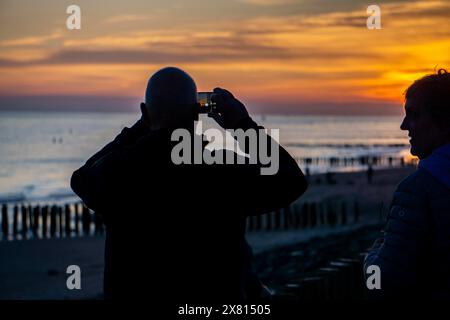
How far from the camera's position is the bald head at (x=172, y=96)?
9.41 ft

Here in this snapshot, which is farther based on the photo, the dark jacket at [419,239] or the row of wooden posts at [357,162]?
the row of wooden posts at [357,162]

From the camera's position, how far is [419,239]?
104 inches

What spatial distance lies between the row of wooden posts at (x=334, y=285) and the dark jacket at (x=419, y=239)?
3829 millimetres

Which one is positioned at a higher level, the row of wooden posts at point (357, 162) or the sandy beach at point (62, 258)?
the sandy beach at point (62, 258)

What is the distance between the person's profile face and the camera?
2807 mm

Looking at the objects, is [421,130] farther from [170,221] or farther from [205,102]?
[170,221]

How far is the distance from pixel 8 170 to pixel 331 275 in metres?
56.8

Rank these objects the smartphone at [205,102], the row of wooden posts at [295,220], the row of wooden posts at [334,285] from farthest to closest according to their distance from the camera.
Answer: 1. the row of wooden posts at [295,220]
2. the row of wooden posts at [334,285]
3. the smartphone at [205,102]

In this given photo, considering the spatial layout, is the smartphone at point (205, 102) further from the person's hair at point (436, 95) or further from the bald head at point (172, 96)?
the person's hair at point (436, 95)

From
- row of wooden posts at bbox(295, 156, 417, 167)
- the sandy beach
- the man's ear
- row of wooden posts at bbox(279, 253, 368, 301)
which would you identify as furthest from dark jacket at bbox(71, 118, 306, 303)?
row of wooden posts at bbox(295, 156, 417, 167)

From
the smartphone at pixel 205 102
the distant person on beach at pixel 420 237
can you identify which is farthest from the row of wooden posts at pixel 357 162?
the distant person on beach at pixel 420 237

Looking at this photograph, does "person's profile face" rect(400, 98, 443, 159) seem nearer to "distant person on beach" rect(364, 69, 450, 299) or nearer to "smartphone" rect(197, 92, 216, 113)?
"distant person on beach" rect(364, 69, 450, 299)

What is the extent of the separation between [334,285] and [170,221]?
4.44 metres

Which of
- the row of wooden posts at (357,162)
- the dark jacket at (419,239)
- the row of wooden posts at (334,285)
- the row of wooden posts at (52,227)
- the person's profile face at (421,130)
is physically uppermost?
the person's profile face at (421,130)
